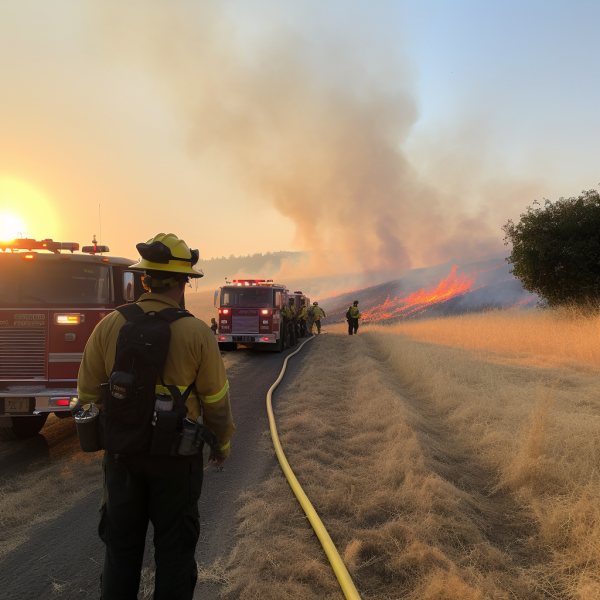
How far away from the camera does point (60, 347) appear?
18.6ft

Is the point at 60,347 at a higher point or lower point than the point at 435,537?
higher

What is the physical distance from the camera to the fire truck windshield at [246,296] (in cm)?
1562

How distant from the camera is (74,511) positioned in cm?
396

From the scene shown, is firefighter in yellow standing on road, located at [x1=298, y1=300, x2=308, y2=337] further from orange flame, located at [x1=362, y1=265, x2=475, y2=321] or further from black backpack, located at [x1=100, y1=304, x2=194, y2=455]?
orange flame, located at [x1=362, y1=265, x2=475, y2=321]

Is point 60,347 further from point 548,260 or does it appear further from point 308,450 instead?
point 548,260

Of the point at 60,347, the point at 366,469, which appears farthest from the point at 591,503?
the point at 60,347

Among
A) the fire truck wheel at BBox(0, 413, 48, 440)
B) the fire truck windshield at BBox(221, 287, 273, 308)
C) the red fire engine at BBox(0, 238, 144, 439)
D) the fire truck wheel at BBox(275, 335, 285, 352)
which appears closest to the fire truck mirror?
the red fire engine at BBox(0, 238, 144, 439)

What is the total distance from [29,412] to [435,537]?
191 inches

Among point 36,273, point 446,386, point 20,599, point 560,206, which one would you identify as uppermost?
point 560,206

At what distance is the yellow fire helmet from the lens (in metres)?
2.24

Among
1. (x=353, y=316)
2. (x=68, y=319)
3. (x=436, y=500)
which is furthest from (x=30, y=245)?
(x=353, y=316)

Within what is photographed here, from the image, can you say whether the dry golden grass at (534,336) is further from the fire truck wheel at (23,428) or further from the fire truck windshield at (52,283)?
the fire truck wheel at (23,428)

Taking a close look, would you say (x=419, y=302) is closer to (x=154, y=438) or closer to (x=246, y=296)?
(x=246, y=296)

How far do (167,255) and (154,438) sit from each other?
2.99ft
